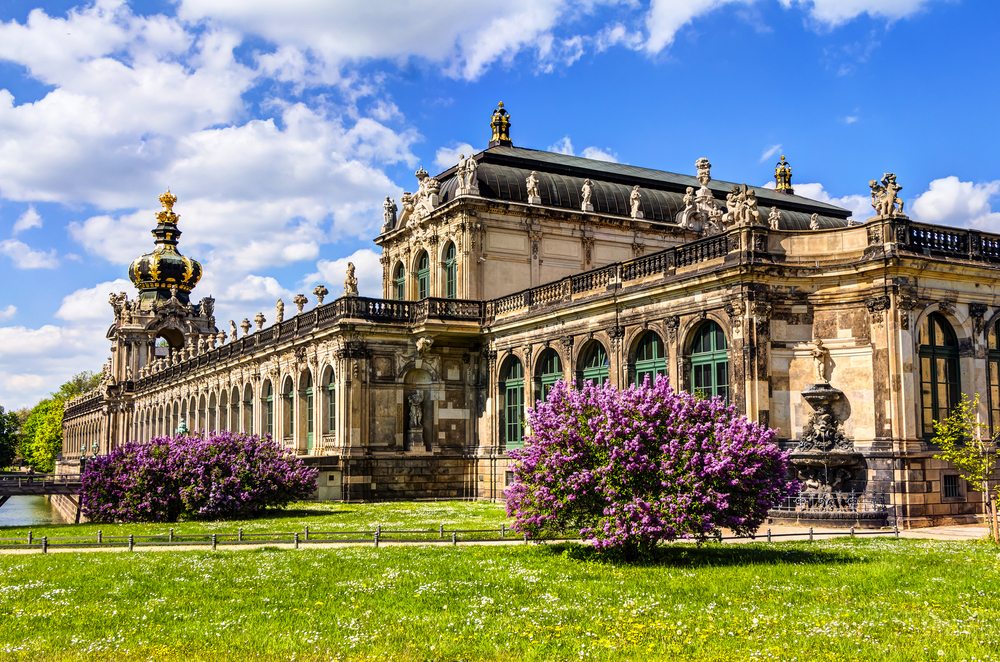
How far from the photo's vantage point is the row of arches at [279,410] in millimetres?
45375

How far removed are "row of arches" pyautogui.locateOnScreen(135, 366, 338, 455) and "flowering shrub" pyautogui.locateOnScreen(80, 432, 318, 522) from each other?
342 inches

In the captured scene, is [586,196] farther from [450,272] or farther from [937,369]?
[937,369]

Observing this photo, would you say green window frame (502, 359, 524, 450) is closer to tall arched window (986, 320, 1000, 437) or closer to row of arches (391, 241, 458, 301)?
row of arches (391, 241, 458, 301)

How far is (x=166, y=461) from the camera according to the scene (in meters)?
33.7

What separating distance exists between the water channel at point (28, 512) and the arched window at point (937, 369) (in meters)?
56.5

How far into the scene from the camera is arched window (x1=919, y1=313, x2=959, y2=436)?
2869 cm

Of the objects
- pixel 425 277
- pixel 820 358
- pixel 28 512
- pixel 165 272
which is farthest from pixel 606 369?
pixel 165 272

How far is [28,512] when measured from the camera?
8931 centimetres

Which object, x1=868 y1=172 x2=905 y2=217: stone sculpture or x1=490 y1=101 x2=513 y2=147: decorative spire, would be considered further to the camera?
x1=490 y1=101 x2=513 y2=147: decorative spire

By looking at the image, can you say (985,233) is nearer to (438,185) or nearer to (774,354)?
(774,354)

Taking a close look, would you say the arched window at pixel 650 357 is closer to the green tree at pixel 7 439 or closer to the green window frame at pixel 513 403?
the green window frame at pixel 513 403

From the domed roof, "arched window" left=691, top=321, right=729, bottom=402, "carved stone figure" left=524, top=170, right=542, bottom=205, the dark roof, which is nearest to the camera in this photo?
"arched window" left=691, top=321, right=729, bottom=402

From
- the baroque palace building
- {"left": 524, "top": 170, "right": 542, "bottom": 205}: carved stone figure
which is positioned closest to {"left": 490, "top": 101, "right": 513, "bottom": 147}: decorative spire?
the baroque palace building

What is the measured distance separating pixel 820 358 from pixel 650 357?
6.48m
